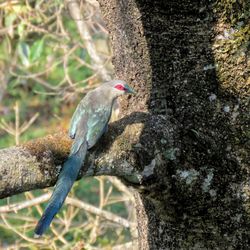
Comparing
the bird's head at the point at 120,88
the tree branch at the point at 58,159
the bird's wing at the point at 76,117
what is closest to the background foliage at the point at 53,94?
the bird's wing at the point at 76,117

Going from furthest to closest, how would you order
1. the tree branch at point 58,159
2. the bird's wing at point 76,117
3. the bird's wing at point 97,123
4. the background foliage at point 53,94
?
the background foliage at point 53,94, the bird's wing at point 76,117, the bird's wing at point 97,123, the tree branch at point 58,159

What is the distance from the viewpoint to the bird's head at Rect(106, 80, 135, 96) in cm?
190

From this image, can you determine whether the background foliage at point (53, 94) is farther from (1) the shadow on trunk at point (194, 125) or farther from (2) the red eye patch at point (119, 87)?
(1) the shadow on trunk at point (194, 125)

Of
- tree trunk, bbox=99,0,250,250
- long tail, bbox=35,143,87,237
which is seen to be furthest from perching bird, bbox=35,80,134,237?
tree trunk, bbox=99,0,250,250

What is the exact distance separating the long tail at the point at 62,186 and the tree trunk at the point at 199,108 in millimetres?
242

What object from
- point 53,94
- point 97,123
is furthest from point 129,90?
point 53,94

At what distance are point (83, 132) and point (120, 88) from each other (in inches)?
7.5

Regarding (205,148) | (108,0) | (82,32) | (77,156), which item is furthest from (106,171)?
(82,32)

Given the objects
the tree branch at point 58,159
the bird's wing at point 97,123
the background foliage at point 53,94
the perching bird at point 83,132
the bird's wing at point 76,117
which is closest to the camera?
the tree branch at point 58,159

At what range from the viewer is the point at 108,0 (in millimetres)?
1945

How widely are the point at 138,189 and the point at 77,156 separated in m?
0.22

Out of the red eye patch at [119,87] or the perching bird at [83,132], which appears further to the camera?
the red eye patch at [119,87]

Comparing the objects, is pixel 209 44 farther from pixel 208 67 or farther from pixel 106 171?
pixel 106 171

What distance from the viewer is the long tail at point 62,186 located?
154 cm
